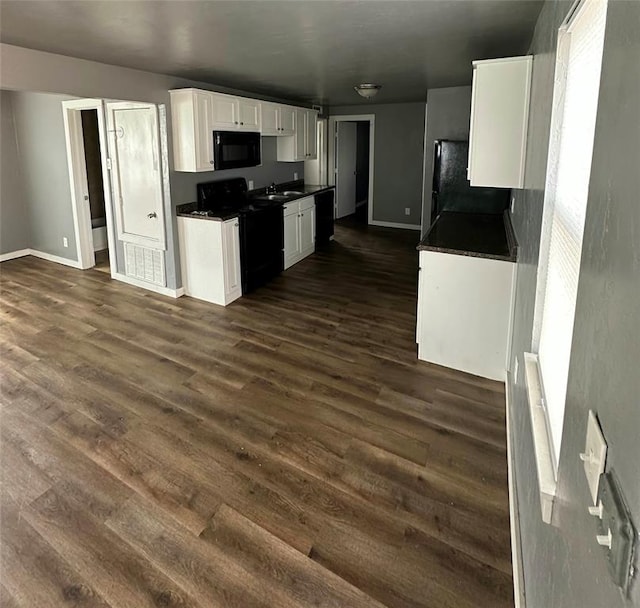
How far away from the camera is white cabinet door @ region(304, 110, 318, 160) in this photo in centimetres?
692

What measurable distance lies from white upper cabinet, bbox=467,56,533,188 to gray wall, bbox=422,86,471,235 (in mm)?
3029

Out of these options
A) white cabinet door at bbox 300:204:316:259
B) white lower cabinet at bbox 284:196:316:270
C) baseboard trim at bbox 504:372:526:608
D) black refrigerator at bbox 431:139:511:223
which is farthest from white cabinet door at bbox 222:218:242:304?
baseboard trim at bbox 504:372:526:608

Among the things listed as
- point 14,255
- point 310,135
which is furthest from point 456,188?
point 14,255

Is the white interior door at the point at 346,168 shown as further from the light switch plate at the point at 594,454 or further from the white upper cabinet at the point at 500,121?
the light switch plate at the point at 594,454

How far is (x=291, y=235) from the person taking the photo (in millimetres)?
6219

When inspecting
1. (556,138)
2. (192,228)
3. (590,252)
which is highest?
(556,138)

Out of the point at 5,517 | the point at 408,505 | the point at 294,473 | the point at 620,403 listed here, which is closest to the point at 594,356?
the point at 620,403

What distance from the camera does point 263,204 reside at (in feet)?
18.5

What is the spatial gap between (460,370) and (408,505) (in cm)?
148

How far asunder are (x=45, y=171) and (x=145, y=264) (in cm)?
232

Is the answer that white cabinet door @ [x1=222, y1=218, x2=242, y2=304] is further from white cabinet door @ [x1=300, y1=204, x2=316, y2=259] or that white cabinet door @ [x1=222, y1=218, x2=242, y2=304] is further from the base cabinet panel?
the base cabinet panel

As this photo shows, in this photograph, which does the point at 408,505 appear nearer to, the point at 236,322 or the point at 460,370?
the point at 460,370

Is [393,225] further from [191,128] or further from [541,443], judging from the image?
[541,443]

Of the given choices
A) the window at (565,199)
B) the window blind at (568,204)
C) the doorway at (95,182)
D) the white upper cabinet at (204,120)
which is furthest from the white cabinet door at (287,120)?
the window blind at (568,204)
